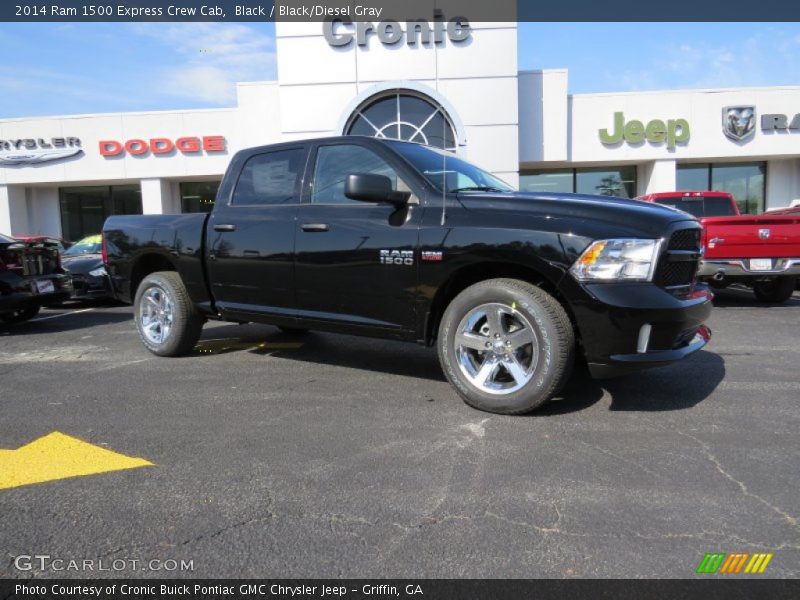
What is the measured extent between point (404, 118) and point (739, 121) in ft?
38.6

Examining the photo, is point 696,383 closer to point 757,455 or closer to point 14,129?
point 757,455

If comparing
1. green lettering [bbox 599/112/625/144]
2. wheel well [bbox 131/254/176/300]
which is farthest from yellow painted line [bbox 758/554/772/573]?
green lettering [bbox 599/112/625/144]

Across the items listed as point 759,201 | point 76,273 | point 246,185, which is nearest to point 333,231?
point 246,185

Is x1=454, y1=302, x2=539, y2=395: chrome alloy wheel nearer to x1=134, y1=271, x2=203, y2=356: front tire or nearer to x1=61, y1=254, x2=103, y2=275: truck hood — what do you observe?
x1=134, y1=271, x2=203, y2=356: front tire

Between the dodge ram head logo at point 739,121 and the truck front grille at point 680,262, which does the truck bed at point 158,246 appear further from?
the dodge ram head logo at point 739,121

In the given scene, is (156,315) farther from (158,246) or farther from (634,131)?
(634,131)

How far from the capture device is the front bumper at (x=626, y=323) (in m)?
3.36

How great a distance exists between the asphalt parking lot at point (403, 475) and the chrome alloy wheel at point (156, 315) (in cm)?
66

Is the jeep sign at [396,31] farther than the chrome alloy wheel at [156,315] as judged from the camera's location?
Yes

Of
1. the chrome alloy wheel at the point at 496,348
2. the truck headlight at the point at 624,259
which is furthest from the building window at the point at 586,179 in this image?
the truck headlight at the point at 624,259

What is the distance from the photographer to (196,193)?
24.0 meters

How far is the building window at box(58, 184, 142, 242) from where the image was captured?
80.3 feet

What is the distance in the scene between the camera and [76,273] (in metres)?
10.3

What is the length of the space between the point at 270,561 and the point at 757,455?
2.59 metres
